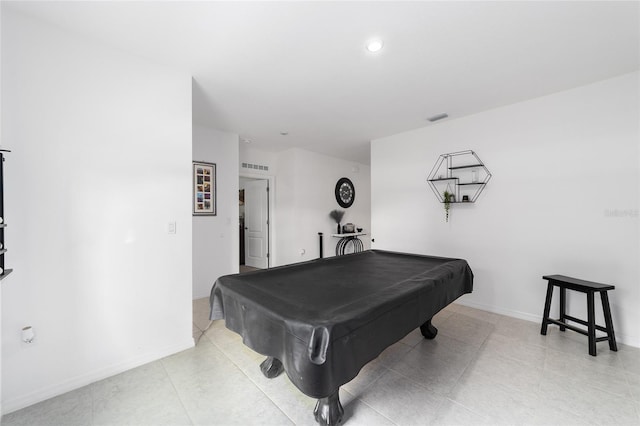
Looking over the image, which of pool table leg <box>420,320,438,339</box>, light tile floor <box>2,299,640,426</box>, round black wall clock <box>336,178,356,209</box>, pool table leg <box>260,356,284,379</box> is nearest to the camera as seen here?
light tile floor <box>2,299,640,426</box>

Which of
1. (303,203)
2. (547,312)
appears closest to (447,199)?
(547,312)

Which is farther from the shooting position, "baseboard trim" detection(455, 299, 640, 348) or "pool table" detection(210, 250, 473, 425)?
"baseboard trim" detection(455, 299, 640, 348)

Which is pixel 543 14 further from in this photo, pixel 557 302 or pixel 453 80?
pixel 557 302

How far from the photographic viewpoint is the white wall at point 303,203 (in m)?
4.99

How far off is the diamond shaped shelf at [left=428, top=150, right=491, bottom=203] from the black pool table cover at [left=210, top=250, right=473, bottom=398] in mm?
1434

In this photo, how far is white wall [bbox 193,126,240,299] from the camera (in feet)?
12.4

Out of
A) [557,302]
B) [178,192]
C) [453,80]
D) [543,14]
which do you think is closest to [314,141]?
[453,80]

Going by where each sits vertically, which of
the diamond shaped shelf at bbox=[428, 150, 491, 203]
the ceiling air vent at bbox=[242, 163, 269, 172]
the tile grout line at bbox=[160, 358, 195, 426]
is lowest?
the tile grout line at bbox=[160, 358, 195, 426]

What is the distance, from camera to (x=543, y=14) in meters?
1.66

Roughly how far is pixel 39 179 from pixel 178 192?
0.84 meters

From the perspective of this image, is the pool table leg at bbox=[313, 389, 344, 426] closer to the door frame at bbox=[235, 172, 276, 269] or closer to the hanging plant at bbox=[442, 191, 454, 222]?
the hanging plant at bbox=[442, 191, 454, 222]

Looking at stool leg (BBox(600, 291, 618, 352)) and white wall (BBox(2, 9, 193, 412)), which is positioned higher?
white wall (BBox(2, 9, 193, 412))

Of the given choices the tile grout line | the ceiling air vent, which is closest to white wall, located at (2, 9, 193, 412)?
the tile grout line

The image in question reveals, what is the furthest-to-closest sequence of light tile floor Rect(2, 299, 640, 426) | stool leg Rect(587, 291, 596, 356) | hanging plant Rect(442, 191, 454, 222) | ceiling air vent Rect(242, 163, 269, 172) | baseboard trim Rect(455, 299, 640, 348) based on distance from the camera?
1. ceiling air vent Rect(242, 163, 269, 172)
2. hanging plant Rect(442, 191, 454, 222)
3. baseboard trim Rect(455, 299, 640, 348)
4. stool leg Rect(587, 291, 596, 356)
5. light tile floor Rect(2, 299, 640, 426)
